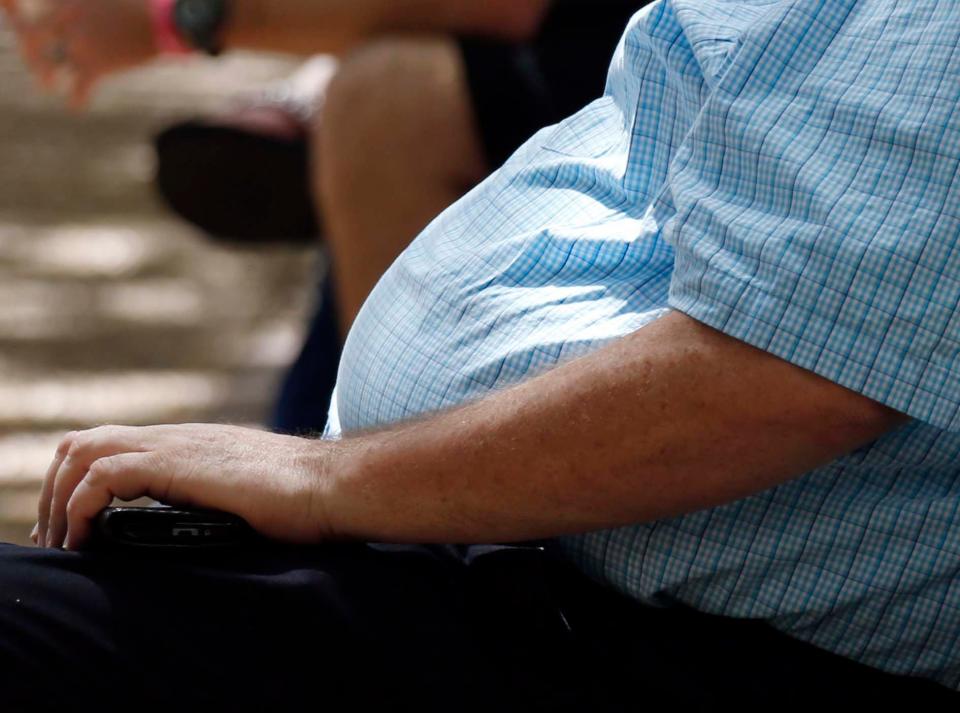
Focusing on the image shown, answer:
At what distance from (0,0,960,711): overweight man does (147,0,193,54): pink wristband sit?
1253mm

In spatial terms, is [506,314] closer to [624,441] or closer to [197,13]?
[624,441]

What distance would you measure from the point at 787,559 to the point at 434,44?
1.25 m

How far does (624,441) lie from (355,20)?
1.37 metres

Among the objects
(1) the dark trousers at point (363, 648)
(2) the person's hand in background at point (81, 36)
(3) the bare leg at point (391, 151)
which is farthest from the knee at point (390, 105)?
(1) the dark trousers at point (363, 648)

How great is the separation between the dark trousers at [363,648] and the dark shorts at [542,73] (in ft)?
3.34

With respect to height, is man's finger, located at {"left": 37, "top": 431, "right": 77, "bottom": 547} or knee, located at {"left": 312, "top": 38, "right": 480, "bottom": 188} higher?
knee, located at {"left": 312, "top": 38, "right": 480, "bottom": 188}

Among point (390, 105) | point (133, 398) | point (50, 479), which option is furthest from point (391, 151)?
point (50, 479)

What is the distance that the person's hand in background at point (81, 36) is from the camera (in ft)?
6.91

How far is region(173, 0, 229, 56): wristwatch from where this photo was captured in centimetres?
207

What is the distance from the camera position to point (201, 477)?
95 cm

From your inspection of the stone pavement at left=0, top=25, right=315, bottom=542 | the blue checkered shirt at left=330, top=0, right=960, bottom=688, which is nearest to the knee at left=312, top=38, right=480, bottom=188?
the stone pavement at left=0, top=25, right=315, bottom=542

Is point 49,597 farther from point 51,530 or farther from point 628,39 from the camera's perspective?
point 628,39

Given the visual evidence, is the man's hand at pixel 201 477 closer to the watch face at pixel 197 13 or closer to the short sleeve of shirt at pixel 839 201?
the short sleeve of shirt at pixel 839 201

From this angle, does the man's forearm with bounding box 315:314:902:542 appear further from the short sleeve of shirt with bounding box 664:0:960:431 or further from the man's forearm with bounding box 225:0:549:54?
the man's forearm with bounding box 225:0:549:54
